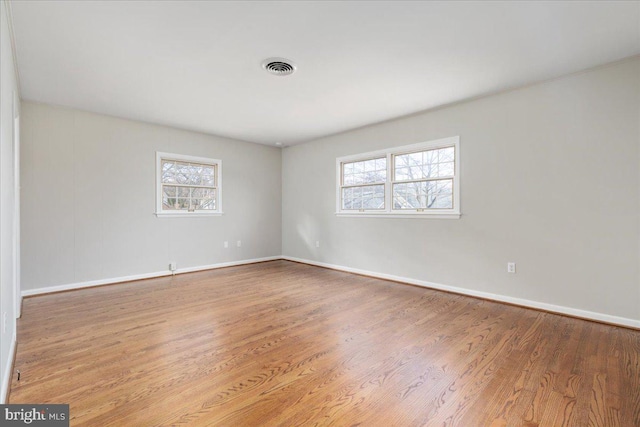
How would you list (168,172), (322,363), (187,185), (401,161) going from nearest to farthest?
(322,363) < (401,161) < (168,172) < (187,185)

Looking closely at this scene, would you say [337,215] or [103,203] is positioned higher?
[103,203]

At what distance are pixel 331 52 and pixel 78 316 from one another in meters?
3.73

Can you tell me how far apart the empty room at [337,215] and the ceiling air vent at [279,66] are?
0.04 metres

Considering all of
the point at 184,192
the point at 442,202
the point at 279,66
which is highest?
the point at 279,66

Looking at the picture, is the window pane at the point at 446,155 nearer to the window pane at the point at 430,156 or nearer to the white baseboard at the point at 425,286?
the window pane at the point at 430,156

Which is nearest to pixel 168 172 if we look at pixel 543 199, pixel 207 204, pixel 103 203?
pixel 207 204

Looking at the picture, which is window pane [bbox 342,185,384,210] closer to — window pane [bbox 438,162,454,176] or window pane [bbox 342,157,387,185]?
window pane [bbox 342,157,387,185]

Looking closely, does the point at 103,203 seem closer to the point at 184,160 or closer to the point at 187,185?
the point at 187,185

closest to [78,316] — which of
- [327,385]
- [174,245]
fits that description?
[174,245]

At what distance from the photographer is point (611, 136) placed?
2.96 meters

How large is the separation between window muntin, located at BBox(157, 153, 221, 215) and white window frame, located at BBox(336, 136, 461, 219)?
7.76 ft

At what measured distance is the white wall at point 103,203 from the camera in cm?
397

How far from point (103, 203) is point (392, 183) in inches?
175

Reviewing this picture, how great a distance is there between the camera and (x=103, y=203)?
14.7ft
